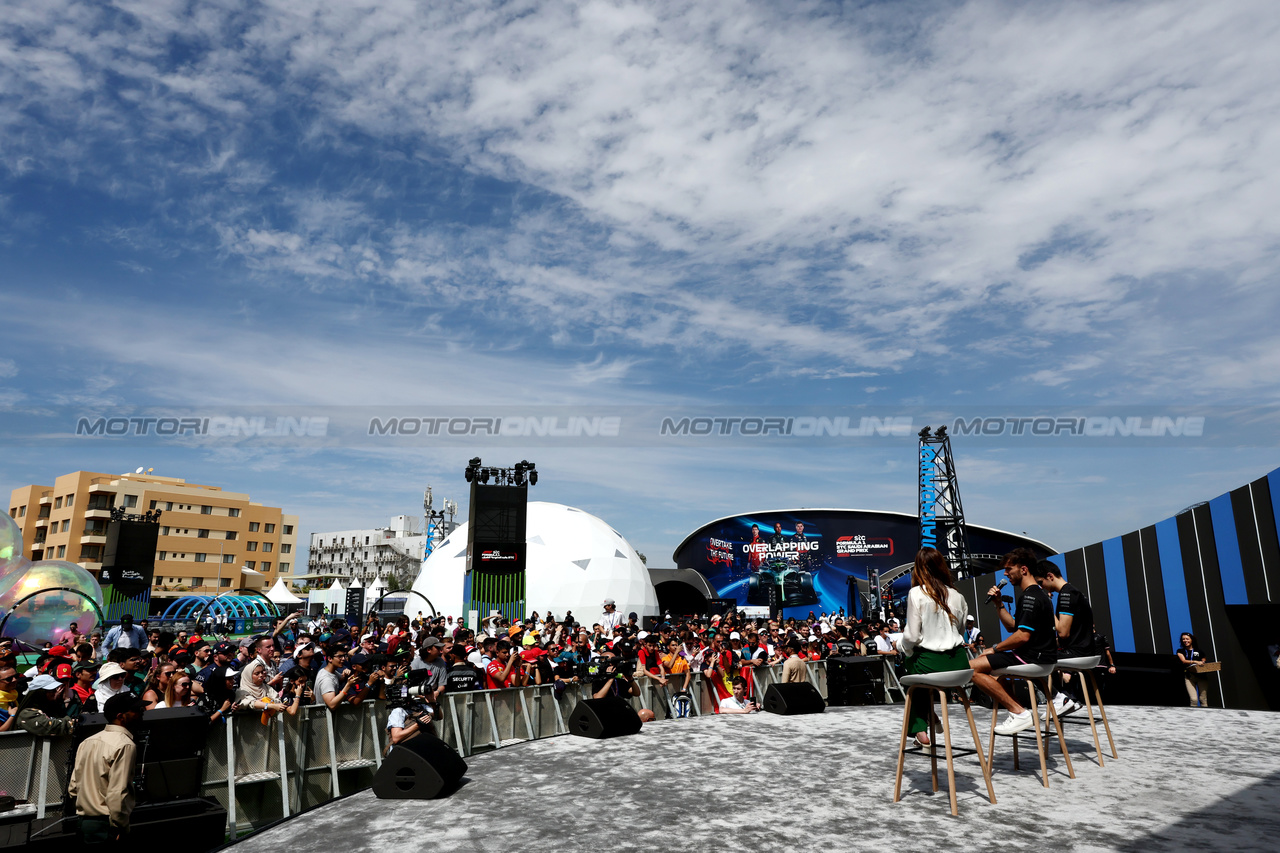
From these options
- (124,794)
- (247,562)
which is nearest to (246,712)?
(124,794)

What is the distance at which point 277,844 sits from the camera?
15.8 feet

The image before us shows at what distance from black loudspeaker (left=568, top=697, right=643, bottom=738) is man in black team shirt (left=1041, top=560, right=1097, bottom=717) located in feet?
15.6

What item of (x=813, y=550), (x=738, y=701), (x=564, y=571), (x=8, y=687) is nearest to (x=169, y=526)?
(x=564, y=571)

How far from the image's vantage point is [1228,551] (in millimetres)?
12523

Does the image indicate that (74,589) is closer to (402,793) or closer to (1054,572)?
(402,793)

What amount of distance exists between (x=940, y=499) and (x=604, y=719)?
41.9 m

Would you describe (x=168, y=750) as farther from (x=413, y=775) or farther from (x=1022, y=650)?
(x=1022, y=650)

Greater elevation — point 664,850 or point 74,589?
point 74,589

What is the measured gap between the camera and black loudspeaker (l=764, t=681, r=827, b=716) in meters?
10.9

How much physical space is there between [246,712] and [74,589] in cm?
1661

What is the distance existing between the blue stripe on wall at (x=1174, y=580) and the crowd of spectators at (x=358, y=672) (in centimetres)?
547

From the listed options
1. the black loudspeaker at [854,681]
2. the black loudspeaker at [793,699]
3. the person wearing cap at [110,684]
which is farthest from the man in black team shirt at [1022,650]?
the person wearing cap at [110,684]

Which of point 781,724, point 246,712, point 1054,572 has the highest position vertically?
point 1054,572

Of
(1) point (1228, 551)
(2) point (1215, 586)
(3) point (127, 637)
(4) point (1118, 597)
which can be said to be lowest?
(3) point (127, 637)
